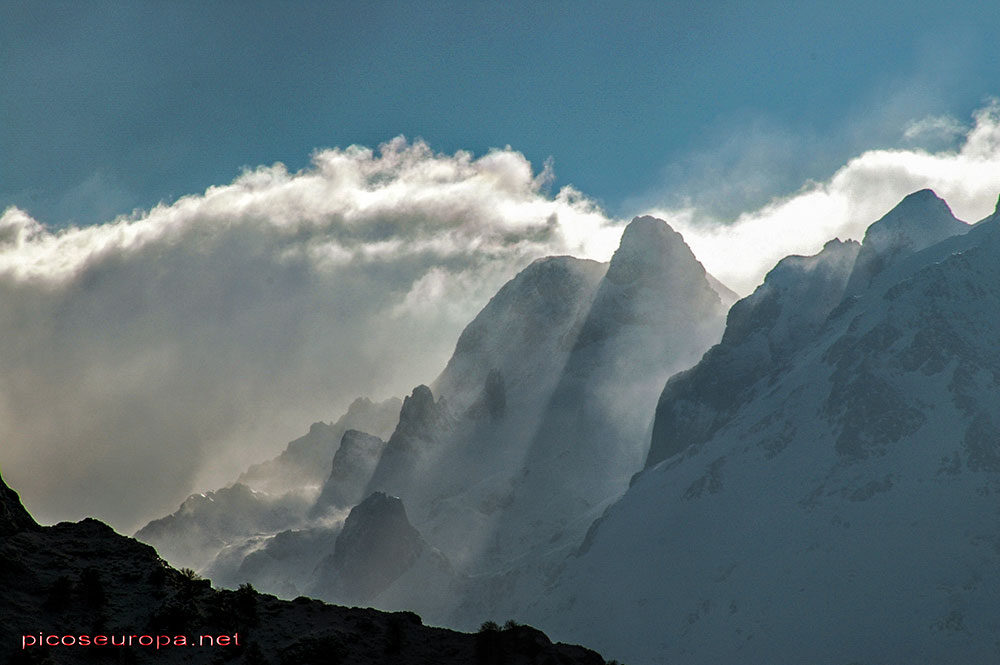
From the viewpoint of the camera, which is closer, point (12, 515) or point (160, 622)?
point (160, 622)

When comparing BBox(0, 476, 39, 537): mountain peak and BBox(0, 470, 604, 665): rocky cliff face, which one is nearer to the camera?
BBox(0, 470, 604, 665): rocky cliff face

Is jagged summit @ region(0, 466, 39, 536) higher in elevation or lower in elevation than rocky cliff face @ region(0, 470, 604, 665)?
higher

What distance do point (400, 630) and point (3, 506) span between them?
17691 mm

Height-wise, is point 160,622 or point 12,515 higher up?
point 12,515

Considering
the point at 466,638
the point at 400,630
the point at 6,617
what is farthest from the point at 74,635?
Answer: the point at 466,638

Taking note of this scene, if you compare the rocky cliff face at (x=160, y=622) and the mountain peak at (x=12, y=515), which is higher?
the mountain peak at (x=12, y=515)

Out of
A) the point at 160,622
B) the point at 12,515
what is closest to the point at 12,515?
the point at 12,515

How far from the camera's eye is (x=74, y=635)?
110 ft

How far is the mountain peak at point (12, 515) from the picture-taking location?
38.6m

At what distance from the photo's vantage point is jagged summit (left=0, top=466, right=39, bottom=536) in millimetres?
38656

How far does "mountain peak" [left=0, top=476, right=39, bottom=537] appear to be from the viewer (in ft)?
127

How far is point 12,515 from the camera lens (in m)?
39.8

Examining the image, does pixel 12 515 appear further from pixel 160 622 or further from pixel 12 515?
pixel 160 622

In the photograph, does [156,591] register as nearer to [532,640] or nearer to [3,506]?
[3,506]
